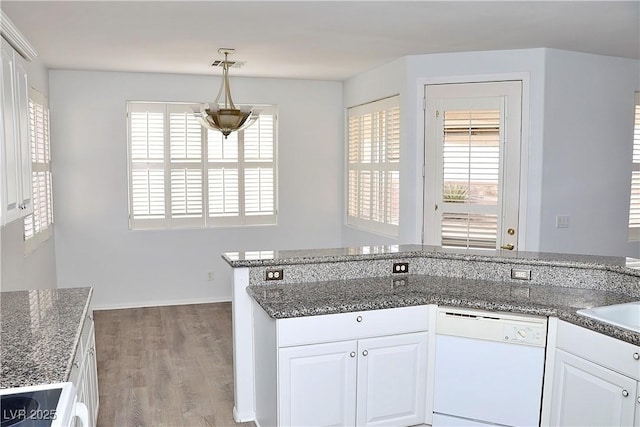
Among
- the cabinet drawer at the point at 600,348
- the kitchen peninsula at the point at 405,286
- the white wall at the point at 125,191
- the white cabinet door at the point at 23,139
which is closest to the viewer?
the cabinet drawer at the point at 600,348

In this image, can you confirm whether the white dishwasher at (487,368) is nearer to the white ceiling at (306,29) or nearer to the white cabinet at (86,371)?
the white cabinet at (86,371)

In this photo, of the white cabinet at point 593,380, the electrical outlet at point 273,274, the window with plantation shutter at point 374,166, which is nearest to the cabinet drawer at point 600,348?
the white cabinet at point 593,380

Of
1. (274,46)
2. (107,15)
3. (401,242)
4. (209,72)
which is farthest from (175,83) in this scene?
(401,242)

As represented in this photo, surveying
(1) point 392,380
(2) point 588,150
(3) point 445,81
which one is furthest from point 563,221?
(1) point 392,380

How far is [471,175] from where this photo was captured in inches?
192

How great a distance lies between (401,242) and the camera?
521cm

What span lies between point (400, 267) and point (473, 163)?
5.95ft

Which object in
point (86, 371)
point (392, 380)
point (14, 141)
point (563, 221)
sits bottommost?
point (392, 380)

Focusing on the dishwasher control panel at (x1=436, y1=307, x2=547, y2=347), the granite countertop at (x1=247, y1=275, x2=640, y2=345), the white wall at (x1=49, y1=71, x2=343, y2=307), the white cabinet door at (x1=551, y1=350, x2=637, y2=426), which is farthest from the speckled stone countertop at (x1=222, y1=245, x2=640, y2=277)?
the white wall at (x1=49, y1=71, x2=343, y2=307)

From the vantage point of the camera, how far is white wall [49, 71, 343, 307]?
18.9ft

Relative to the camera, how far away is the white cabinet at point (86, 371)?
2.31 metres

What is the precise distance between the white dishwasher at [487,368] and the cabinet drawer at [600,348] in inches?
4.6

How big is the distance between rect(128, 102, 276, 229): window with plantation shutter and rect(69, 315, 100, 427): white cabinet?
10.4 feet

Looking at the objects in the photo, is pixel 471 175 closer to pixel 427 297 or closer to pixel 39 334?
pixel 427 297
